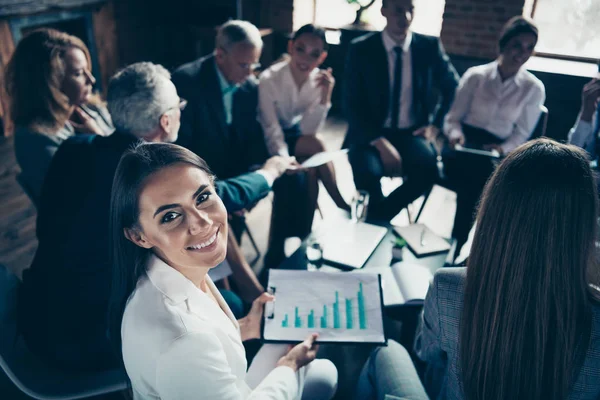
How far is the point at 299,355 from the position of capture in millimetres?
1287

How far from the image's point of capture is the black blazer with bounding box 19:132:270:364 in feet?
4.56

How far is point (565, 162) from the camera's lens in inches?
37.6

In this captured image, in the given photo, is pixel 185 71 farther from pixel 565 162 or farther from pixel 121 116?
pixel 565 162

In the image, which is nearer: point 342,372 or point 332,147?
point 342,372

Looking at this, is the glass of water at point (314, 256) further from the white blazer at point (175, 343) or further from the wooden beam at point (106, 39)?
the wooden beam at point (106, 39)

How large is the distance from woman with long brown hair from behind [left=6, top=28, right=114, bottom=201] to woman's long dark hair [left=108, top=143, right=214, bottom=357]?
3.99ft

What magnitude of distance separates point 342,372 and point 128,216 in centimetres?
138

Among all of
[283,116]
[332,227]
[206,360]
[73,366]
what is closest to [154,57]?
[283,116]

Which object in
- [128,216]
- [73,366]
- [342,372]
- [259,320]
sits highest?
[128,216]

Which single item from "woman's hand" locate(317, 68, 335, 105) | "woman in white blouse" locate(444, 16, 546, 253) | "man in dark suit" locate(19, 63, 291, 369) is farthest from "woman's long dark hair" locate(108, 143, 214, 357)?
"woman in white blouse" locate(444, 16, 546, 253)

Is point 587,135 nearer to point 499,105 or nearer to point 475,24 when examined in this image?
point 499,105

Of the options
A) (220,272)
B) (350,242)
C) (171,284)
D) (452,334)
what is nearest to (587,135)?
(350,242)

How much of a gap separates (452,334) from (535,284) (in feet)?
0.82

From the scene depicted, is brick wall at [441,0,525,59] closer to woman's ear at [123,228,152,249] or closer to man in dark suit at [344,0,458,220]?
man in dark suit at [344,0,458,220]
